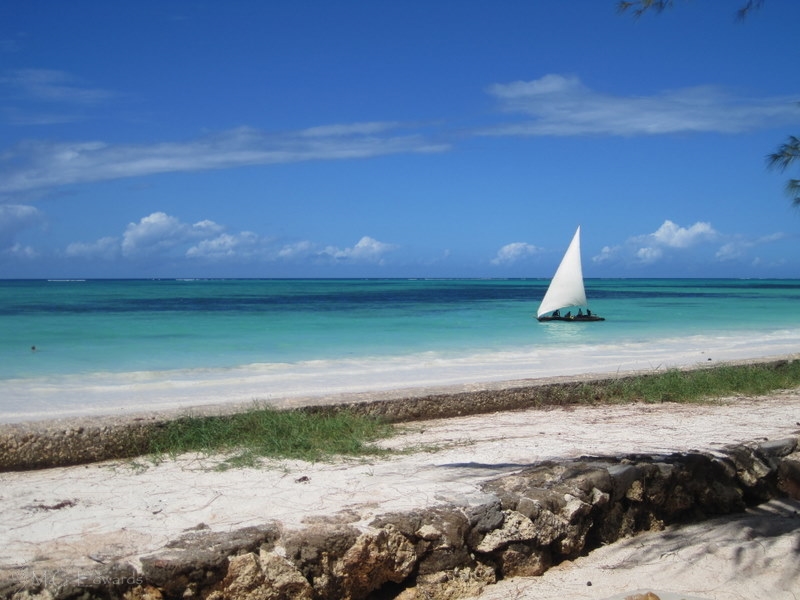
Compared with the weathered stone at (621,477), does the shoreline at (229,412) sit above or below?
above

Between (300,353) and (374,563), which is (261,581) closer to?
(374,563)

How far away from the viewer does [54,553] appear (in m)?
2.94

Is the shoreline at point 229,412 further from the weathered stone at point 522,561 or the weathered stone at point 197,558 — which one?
the weathered stone at point 522,561

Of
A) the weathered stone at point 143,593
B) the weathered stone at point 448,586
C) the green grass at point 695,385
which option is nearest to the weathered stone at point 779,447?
the green grass at point 695,385

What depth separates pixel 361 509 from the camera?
340 centimetres

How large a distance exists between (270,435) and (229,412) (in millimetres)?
474

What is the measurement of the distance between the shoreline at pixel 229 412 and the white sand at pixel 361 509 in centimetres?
15

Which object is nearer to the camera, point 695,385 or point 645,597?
point 645,597

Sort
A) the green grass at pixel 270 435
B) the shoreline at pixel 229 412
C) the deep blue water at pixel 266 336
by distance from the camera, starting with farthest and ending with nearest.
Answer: the deep blue water at pixel 266 336 → the green grass at pixel 270 435 → the shoreline at pixel 229 412

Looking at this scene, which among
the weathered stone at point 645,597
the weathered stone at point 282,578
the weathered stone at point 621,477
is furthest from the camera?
the weathered stone at point 621,477

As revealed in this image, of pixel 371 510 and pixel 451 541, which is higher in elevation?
pixel 371 510

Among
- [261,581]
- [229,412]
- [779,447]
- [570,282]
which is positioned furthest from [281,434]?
[570,282]

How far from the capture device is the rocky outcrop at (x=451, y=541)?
9.39 ft

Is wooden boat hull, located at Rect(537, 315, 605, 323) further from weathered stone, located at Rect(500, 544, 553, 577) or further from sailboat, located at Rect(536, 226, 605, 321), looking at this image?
weathered stone, located at Rect(500, 544, 553, 577)
